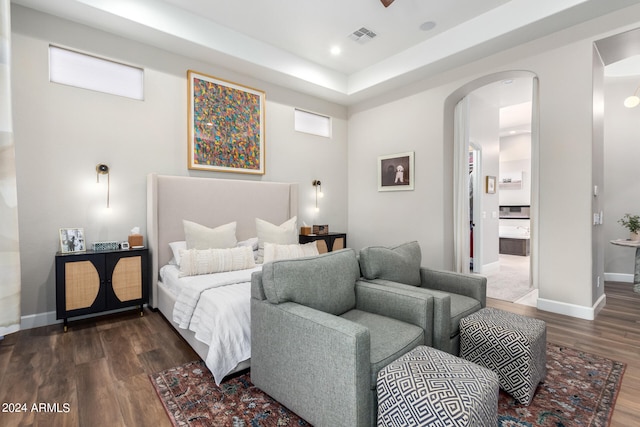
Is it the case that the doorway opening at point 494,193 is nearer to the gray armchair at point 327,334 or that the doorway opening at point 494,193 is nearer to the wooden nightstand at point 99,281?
the gray armchair at point 327,334

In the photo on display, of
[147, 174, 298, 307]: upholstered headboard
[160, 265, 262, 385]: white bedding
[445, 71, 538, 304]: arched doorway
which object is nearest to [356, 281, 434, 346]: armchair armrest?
[160, 265, 262, 385]: white bedding

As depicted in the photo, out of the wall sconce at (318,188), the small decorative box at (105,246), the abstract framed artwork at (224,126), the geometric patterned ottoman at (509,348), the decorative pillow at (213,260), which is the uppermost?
the abstract framed artwork at (224,126)

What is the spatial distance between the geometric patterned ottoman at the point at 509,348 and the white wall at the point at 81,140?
357 cm

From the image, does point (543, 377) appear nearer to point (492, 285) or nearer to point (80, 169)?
point (492, 285)

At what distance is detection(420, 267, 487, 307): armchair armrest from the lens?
8.73ft

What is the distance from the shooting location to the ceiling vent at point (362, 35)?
402 centimetres

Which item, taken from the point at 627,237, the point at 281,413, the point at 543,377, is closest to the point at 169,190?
the point at 281,413

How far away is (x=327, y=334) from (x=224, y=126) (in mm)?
3545

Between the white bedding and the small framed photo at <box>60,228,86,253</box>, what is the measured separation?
4.16ft

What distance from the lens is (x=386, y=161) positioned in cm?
528

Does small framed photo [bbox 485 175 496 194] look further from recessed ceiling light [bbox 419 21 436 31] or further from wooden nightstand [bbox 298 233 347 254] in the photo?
recessed ceiling light [bbox 419 21 436 31]

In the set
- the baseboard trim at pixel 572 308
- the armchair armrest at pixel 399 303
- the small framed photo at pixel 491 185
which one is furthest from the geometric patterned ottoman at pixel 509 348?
the small framed photo at pixel 491 185

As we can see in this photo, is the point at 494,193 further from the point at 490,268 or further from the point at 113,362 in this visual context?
the point at 113,362

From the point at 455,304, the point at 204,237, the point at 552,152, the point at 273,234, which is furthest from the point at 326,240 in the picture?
the point at 552,152
